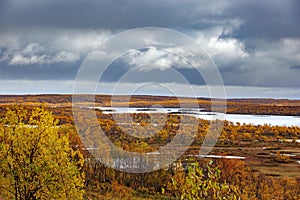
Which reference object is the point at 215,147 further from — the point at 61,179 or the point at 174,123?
the point at 61,179

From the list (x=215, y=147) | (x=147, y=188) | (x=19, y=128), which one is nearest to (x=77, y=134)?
(x=147, y=188)

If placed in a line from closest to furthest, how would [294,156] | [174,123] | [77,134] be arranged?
[77,134]
[294,156]
[174,123]

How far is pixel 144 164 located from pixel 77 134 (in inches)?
508

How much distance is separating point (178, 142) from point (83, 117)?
45434 millimetres

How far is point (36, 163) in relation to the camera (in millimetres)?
23062

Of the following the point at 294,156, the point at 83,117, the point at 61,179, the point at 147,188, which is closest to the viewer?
the point at 61,179

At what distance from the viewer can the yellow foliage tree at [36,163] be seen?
2311 cm

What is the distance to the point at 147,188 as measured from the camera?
64.4 meters

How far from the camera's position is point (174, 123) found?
11838cm

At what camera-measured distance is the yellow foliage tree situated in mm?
23109

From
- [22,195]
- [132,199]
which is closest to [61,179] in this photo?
[22,195]

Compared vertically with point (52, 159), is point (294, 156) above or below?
below

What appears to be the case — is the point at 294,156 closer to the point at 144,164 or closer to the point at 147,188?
the point at 144,164

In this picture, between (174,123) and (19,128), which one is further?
(174,123)
